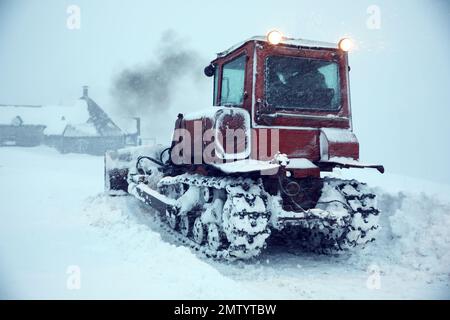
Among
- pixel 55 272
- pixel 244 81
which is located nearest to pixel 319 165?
pixel 244 81

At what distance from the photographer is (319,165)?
19.2 ft

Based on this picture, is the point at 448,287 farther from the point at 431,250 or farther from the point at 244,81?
the point at 244,81

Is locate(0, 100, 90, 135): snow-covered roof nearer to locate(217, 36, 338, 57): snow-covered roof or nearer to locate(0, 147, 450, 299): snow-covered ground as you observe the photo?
locate(0, 147, 450, 299): snow-covered ground

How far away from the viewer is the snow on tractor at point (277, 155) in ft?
17.0

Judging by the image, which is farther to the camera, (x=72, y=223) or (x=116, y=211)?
(x=116, y=211)

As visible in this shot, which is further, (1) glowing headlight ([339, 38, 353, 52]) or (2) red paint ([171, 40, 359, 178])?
(1) glowing headlight ([339, 38, 353, 52])

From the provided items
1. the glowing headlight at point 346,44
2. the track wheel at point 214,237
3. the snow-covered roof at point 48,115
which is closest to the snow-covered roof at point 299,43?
the glowing headlight at point 346,44

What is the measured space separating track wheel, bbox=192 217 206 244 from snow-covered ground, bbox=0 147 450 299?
18.9 inches

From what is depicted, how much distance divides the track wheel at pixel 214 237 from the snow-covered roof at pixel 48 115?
45158 millimetres

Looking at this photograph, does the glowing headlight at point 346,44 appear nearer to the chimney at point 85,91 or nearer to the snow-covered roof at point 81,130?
the snow-covered roof at point 81,130

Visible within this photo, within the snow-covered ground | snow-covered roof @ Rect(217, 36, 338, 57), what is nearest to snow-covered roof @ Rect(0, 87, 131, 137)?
the snow-covered ground

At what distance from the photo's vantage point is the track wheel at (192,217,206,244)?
20.0ft
